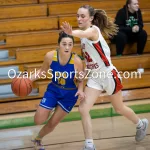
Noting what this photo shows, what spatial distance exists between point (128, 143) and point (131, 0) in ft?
9.15

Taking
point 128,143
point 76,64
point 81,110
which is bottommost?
point 128,143

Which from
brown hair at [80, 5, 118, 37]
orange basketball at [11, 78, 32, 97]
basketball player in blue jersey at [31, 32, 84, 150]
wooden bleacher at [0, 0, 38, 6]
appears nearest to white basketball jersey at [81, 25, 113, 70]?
basketball player in blue jersey at [31, 32, 84, 150]

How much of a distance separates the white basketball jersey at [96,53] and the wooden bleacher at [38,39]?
1.90m

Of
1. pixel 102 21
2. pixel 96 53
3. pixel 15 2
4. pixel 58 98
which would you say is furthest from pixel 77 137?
pixel 15 2

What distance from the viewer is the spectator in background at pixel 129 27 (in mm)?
6754

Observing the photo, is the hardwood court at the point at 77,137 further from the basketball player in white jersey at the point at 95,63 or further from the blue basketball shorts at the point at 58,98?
the blue basketball shorts at the point at 58,98

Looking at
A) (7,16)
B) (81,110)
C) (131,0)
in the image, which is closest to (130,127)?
(81,110)

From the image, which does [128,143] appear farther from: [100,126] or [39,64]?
[39,64]

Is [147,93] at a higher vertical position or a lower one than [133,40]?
lower

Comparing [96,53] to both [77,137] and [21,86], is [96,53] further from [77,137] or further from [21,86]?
[77,137]

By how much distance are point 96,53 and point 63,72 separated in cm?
39

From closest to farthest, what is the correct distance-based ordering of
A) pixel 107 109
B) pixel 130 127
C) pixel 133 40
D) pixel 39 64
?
pixel 130 127 → pixel 107 109 → pixel 39 64 → pixel 133 40

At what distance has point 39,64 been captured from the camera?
21.1 ft

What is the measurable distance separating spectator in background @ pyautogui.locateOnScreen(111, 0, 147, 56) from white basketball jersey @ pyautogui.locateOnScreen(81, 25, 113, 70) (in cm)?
241
